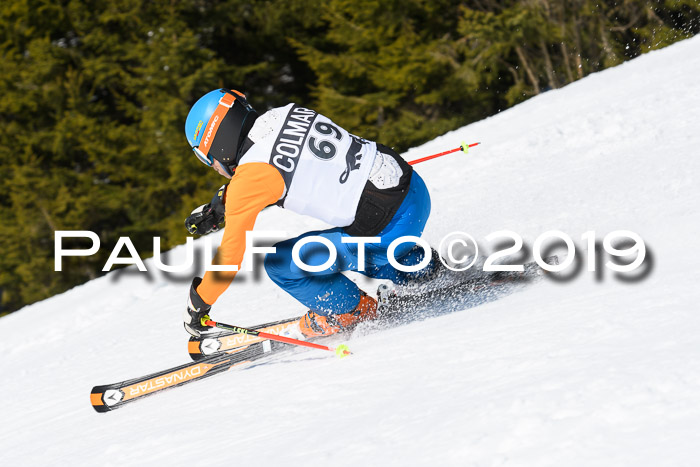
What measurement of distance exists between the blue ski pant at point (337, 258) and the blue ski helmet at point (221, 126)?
23.3 inches

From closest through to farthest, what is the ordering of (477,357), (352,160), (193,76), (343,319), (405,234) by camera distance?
(477,357) → (352,160) → (405,234) → (343,319) → (193,76)

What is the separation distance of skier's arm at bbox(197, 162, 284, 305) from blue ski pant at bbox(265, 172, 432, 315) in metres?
0.46

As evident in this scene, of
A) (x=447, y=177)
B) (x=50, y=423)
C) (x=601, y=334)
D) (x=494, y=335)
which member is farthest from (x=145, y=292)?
(x=601, y=334)

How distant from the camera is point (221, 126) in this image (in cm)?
355

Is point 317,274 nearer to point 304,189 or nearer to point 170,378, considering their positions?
point 304,189

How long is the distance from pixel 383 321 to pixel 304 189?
1.03 metres

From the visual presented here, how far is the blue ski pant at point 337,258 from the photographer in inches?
151

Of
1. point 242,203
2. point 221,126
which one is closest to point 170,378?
point 242,203

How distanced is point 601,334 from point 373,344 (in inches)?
50.6

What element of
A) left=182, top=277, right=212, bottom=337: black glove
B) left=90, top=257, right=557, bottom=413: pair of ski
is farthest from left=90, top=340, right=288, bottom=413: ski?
left=182, top=277, right=212, bottom=337: black glove

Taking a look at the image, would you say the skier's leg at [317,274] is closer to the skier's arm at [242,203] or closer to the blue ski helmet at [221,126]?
the skier's arm at [242,203]

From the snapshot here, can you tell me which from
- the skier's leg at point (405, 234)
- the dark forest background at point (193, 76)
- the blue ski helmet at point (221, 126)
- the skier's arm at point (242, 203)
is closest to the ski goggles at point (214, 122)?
the blue ski helmet at point (221, 126)

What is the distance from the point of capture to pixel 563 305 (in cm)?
336

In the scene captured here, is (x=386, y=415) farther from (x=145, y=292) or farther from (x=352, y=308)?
(x=145, y=292)
